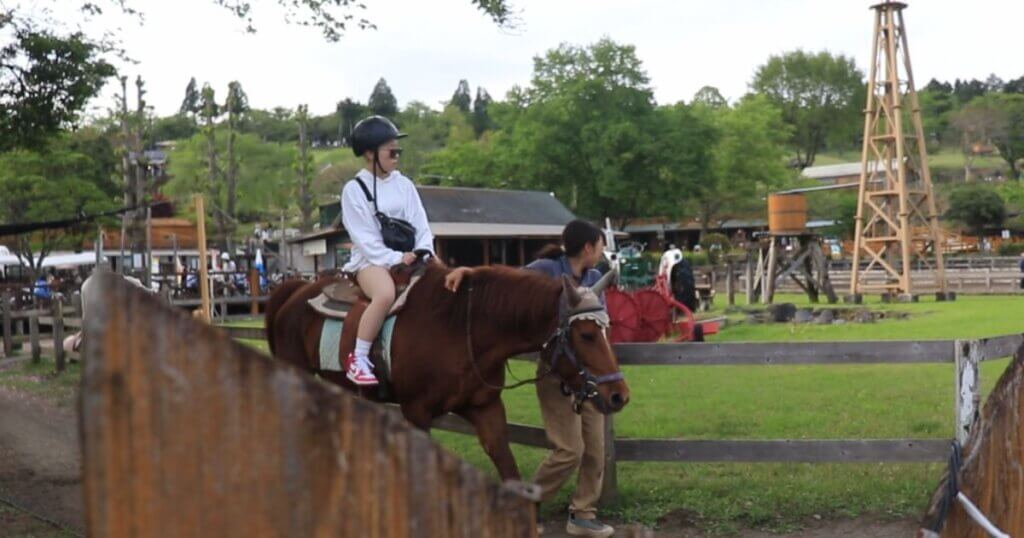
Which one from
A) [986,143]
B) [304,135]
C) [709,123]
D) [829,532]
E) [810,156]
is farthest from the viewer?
[810,156]

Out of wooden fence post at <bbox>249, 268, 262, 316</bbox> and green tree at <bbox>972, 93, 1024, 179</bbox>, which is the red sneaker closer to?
wooden fence post at <bbox>249, 268, 262, 316</bbox>

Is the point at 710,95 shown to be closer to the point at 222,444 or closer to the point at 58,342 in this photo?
the point at 58,342

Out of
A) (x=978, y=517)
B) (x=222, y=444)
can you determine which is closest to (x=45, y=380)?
(x=978, y=517)

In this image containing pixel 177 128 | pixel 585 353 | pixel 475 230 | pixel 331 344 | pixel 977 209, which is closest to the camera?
pixel 585 353

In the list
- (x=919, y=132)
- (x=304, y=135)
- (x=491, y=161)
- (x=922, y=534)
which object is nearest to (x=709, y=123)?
(x=491, y=161)

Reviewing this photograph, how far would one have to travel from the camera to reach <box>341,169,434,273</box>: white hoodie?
253 inches

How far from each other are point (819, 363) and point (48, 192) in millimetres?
40480

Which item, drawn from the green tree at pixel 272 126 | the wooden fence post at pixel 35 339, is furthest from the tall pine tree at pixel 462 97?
the wooden fence post at pixel 35 339

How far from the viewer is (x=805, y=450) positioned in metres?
6.86

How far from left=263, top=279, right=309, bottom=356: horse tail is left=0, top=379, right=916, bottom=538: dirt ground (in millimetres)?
1559

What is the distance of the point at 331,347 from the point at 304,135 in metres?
53.6

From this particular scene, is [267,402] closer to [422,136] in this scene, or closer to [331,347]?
[331,347]

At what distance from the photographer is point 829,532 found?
6.64 metres

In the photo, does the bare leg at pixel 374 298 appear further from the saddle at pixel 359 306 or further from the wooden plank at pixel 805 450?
the wooden plank at pixel 805 450
